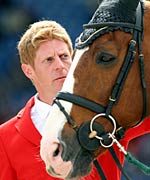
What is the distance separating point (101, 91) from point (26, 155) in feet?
2.15

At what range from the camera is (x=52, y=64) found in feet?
9.23

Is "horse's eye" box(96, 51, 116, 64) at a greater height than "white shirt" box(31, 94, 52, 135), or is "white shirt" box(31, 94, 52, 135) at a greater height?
"horse's eye" box(96, 51, 116, 64)

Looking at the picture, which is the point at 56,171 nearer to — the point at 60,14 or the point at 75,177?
the point at 75,177

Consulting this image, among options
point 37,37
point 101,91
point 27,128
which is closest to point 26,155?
point 27,128

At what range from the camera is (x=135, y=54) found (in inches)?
87.3

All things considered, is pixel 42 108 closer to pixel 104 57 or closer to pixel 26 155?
pixel 26 155

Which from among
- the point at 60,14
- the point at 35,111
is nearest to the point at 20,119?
the point at 35,111

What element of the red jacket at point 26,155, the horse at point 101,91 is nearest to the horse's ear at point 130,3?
the horse at point 101,91

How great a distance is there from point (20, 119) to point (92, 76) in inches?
28.5

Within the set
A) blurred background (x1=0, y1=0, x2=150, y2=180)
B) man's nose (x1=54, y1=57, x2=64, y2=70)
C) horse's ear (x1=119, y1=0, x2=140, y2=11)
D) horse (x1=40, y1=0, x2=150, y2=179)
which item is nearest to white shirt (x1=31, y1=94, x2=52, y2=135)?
man's nose (x1=54, y1=57, x2=64, y2=70)

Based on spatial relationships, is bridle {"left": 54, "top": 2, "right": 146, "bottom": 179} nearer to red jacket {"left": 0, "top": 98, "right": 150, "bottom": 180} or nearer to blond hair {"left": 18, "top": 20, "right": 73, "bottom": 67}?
red jacket {"left": 0, "top": 98, "right": 150, "bottom": 180}

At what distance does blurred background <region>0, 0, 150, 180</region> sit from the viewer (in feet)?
17.2

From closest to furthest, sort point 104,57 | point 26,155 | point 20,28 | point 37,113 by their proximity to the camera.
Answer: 1. point 104,57
2. point 26,155
3. point 37,113
4. point 20,28

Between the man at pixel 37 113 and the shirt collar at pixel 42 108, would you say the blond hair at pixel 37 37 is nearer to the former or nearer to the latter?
the man at pixel 37 113
